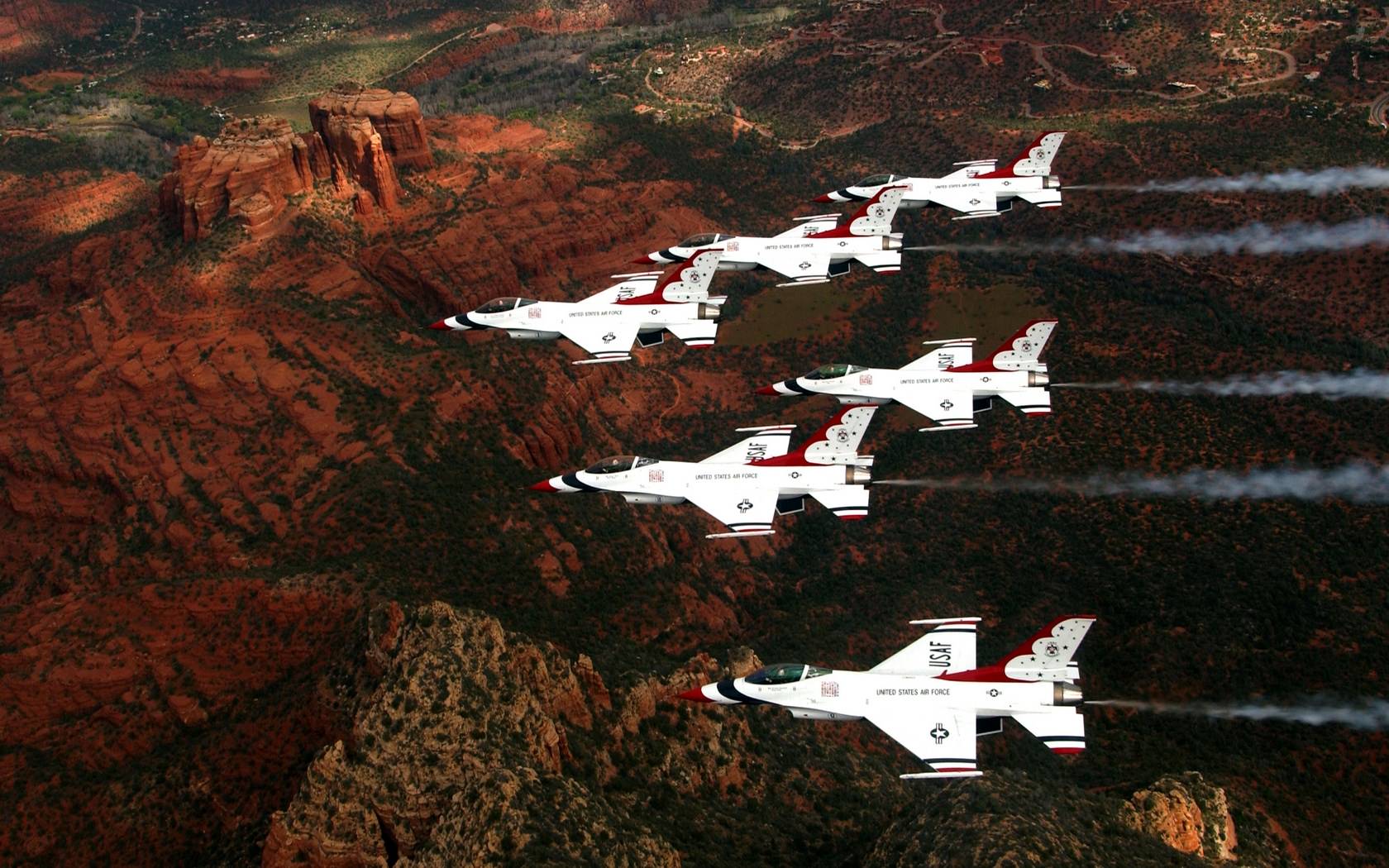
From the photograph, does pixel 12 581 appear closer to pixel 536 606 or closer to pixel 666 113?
pixel 536 606

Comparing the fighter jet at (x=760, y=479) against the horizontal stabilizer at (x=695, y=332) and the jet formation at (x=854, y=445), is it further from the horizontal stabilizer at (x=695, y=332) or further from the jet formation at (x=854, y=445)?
the horizontal stabilizer at (x=695, y=332)

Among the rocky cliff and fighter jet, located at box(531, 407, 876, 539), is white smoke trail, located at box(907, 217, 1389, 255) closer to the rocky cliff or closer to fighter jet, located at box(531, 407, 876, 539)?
fighter jet, located at box(531, 407, 876, 539)

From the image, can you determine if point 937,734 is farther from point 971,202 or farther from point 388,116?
point 388,116

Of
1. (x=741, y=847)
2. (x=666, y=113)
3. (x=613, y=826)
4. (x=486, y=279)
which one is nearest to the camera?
(x=613, y=826)

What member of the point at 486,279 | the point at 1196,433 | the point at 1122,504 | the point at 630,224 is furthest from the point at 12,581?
the point at 1196,433

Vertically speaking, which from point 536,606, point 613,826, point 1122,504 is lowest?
point 1122,504

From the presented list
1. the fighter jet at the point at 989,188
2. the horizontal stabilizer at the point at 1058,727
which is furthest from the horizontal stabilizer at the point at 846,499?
the fighter jet at the point at 989,188
